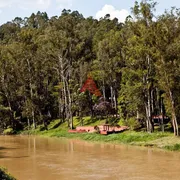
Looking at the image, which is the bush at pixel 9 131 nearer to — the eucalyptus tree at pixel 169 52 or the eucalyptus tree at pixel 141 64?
the eucalyptus tree at pixel 141 64

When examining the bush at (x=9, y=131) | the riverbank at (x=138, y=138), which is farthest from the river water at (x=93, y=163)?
A: the bush at (x=9, y=131)

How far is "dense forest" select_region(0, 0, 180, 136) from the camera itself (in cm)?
2966

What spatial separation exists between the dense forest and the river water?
19.9 ft

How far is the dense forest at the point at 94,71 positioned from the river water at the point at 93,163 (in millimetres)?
6073

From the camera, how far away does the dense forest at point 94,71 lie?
29.7 m

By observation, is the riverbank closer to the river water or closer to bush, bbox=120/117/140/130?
the river water

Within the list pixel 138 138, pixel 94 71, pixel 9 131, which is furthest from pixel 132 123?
pixel 9 131

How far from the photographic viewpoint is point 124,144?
30.5m

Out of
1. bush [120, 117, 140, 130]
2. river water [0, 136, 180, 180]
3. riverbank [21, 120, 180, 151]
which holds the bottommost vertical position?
river water [0, 136, 180, 180]

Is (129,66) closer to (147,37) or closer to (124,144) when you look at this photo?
(147,37)

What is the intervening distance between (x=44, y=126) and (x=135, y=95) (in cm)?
1777

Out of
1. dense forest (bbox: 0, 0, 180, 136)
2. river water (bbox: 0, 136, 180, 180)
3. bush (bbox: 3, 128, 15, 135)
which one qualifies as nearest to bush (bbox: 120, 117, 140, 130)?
dense forest (bbox: 0, 0, 180, 136)

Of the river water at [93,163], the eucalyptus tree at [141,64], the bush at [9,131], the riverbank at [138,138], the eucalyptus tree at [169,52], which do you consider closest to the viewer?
the river water at [93,163]

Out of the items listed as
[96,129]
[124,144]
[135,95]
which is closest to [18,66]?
[96,129]
